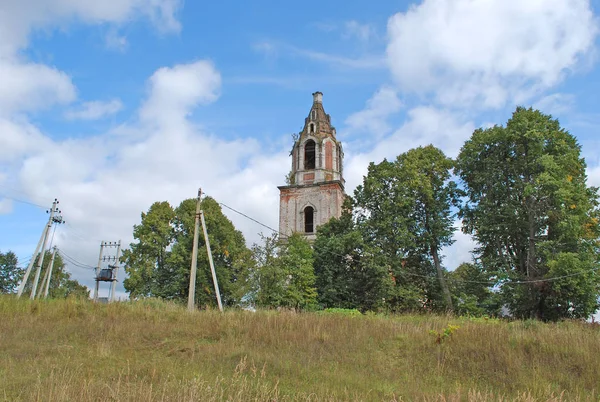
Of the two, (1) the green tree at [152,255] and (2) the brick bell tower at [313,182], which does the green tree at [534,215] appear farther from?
(1) the green tree at [152,255]

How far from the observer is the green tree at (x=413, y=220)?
83.7 ft

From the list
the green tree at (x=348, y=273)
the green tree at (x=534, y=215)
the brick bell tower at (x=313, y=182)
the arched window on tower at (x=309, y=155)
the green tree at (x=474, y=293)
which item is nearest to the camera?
the green tree at (x=534, y=215)

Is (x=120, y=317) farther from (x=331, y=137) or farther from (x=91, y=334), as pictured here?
(x=331, y=137)

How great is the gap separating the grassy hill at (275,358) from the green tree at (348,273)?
11.4m

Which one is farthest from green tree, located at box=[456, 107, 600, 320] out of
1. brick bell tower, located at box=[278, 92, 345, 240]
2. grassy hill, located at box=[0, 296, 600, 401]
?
brick bell tower, located at box=[278, 92, 345, 240]

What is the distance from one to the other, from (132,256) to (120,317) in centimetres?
2198

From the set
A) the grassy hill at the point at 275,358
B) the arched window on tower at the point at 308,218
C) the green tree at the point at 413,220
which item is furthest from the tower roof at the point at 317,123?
the grassy hill at the point at 275,358

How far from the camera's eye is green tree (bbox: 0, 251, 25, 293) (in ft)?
200

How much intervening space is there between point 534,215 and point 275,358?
19227 mm

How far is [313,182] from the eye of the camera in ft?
112

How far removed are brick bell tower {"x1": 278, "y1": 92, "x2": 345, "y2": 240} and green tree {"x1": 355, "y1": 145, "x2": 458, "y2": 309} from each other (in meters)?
5.71

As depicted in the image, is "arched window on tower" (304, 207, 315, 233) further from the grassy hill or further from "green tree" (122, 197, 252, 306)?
the grassy hill

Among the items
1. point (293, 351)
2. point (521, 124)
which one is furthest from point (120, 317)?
point (521, 124)

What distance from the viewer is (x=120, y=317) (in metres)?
12.6
